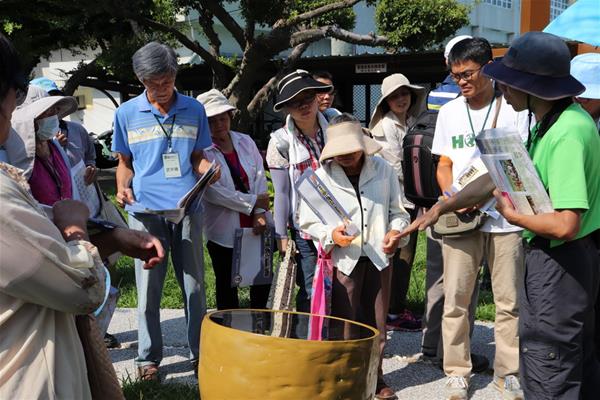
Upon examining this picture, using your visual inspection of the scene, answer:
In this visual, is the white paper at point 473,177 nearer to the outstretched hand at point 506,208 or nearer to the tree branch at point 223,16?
the outstretched hand at point 506,208

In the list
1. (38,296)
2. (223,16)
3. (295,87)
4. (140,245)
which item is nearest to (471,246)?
(295,87)

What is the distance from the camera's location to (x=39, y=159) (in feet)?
10.4

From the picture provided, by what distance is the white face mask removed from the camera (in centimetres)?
326

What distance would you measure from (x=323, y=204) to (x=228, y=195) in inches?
33.0

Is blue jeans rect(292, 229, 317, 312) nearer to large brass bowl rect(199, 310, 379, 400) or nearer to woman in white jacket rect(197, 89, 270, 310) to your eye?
woman in white jacket rect(197, 89, 270, 310)

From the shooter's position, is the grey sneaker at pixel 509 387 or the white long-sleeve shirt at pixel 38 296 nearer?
the white long-sleeve shirt at pixel 38 296

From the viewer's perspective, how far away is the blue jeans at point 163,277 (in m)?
4.41

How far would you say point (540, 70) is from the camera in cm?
284

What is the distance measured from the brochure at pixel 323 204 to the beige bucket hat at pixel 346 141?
0.15 m

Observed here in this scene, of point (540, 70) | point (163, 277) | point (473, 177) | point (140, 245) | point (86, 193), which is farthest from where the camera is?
point (163, 277)

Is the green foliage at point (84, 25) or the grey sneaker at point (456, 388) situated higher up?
the green foliage at point (84, 25)

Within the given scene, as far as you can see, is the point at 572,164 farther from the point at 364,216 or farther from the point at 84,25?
the point at 84,25

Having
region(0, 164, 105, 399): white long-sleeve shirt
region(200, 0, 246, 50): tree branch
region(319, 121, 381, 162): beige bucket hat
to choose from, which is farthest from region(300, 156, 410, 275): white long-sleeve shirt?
region(200, 0, 246, 50): tree branch

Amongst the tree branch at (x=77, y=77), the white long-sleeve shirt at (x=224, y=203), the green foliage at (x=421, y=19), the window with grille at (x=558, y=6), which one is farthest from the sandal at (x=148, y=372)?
the window with grille at (x=558, y=6)
